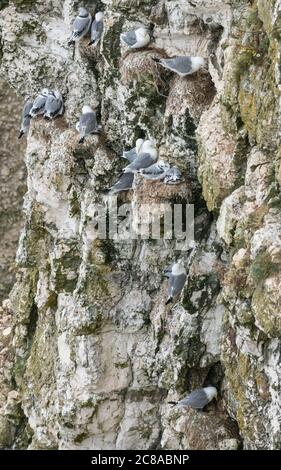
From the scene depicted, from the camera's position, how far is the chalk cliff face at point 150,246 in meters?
8.50

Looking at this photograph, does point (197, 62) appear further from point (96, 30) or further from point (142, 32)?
point (96, 30)

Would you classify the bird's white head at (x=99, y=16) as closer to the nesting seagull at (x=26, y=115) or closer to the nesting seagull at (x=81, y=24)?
the nesting seagull at (x=81, y=24)

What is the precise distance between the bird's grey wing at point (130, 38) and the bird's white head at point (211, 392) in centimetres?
475

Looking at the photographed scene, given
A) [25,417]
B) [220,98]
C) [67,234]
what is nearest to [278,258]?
[220,98]

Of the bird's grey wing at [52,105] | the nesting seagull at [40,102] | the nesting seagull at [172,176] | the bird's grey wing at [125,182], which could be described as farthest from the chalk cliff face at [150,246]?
the bird's grey wing at [125,182]

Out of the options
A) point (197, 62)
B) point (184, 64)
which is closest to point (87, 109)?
point (184, 64)

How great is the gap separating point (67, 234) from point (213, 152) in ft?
16.6

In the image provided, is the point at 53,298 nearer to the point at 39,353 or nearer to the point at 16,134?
the point at 39,353

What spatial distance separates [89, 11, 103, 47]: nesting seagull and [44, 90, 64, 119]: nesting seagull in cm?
154

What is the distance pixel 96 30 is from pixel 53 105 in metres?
1.79

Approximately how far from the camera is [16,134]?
75.4ft

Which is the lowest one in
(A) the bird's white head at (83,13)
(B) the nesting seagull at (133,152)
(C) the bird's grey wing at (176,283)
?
(C) the bird's grey wing at (176,283)

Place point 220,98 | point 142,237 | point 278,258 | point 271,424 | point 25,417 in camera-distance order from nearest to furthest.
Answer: point 278,258 → point 271,424 → point 220,98 → point 142,237 → point 25,417

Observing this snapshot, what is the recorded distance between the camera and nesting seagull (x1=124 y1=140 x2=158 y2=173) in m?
11.0
